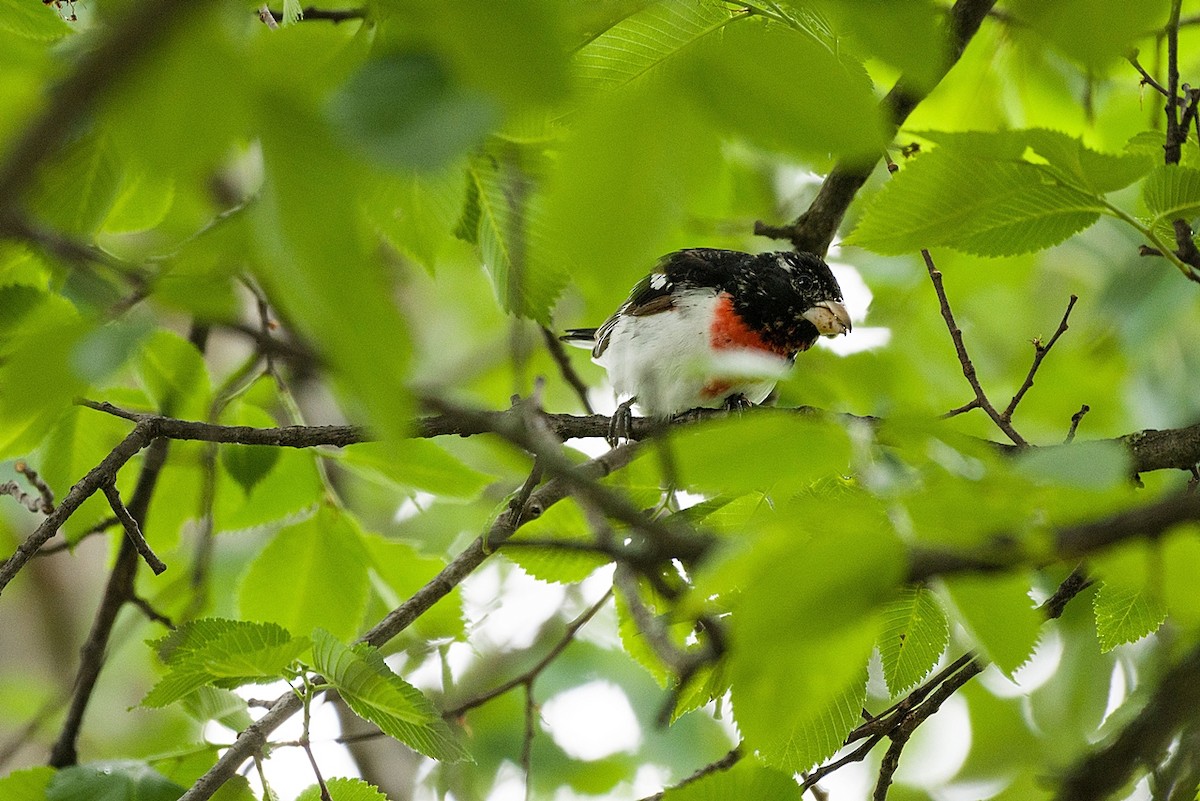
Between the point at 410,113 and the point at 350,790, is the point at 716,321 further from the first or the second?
the point at 410,113

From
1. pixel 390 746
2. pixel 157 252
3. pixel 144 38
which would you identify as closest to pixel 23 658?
pixel 390 746

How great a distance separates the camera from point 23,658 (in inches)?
213

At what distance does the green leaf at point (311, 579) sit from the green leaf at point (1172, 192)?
75.3 inches

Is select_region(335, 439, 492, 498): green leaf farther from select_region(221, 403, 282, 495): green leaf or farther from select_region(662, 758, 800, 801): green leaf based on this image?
select_region(662, 758, 800, 801): green leaf

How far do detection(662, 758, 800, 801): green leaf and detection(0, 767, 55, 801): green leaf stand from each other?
1.36m

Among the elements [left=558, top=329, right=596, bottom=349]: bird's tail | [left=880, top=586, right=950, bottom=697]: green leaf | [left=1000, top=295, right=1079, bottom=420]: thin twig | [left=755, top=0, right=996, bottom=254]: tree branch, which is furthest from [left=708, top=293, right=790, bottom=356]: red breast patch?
[left=880, top=586, right=950, bottom=697]: green leaf

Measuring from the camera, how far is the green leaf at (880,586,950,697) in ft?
5.97

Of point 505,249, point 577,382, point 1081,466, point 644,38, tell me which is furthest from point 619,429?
point 1081,466

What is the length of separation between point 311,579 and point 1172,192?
2026mm

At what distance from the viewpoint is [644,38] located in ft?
4.02

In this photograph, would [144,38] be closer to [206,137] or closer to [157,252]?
[206,137]

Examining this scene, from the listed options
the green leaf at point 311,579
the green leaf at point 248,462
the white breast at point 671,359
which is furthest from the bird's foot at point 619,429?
the green leaf at point 248,462

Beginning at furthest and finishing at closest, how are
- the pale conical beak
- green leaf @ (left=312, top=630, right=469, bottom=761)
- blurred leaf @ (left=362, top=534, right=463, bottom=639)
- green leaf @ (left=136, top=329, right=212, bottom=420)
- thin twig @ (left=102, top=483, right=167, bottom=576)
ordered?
the pale conical beak → blurred leaf @ (left=362, top=534, right=463, bottom=639) → green leaf @ (left=136, top=329, right=212, bottom=420) → thin twig @ (left=102, top=483, right=167, bottom=576) → green leaf @ (left=312, top=630, right=469, bottom=761)

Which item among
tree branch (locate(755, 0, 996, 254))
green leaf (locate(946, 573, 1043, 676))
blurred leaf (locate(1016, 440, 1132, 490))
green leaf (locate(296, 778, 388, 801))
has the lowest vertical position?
green leaf (locate(946, 573, 1043, 676))
